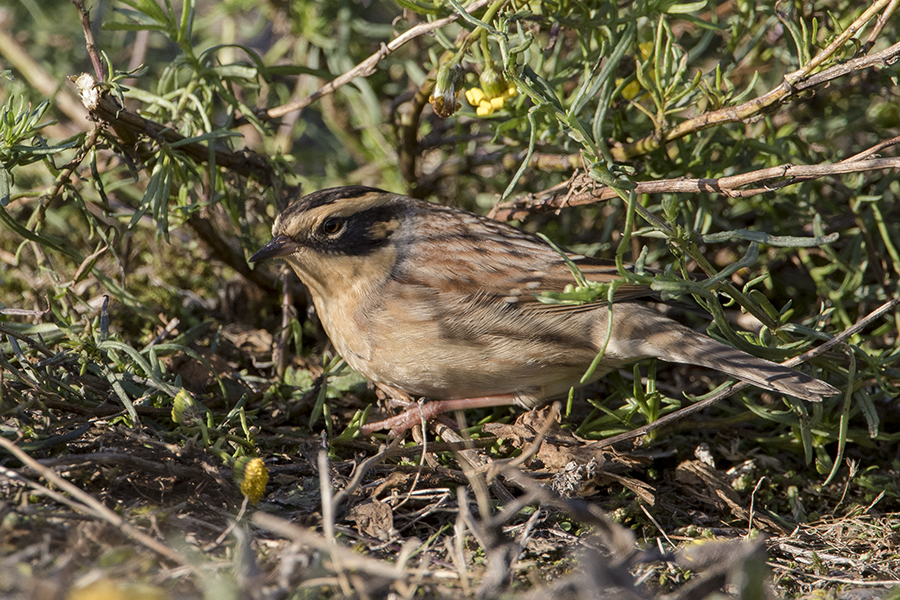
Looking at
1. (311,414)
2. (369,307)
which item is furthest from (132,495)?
(369,307)

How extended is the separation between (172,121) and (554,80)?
6.58 ft

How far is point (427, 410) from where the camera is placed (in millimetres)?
4133

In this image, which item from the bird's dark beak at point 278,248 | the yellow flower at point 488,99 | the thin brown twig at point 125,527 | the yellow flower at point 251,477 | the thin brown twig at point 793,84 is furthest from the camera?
the bird's dark beak at point 278,248

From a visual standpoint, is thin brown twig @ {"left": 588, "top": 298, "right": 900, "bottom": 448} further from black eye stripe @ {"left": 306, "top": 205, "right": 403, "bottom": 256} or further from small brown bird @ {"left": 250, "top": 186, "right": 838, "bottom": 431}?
black eye stripe @ {"left": 306, "top": 205, "right": 403, "bottom": 256}

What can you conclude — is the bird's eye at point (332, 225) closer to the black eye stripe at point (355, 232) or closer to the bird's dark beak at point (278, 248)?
the black eye stripe at point (355, 232)

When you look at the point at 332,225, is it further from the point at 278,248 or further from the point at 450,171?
the point at 450,171

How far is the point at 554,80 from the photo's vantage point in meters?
3.84

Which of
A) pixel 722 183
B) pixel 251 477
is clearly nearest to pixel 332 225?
pixel 251 477

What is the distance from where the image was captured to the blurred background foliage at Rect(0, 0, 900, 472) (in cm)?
343

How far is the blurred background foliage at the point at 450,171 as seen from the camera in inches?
135

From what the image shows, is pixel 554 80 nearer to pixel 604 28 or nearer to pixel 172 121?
pixel 604 28

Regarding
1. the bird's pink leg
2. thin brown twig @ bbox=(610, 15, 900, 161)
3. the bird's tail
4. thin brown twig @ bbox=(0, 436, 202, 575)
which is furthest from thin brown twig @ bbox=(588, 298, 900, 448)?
thin brown twig @ bbox=(0, 436, 202, 575)

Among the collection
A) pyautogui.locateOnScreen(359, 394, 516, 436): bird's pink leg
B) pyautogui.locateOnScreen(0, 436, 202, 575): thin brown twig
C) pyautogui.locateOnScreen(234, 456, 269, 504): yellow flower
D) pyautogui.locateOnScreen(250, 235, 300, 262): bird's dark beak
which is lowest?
pyautogui.locateOnScreen(359, 394, 516, 436): bird's pink leg

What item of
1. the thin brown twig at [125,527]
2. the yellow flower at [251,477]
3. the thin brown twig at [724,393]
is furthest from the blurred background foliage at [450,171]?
the thin brown twig at [125,527]
